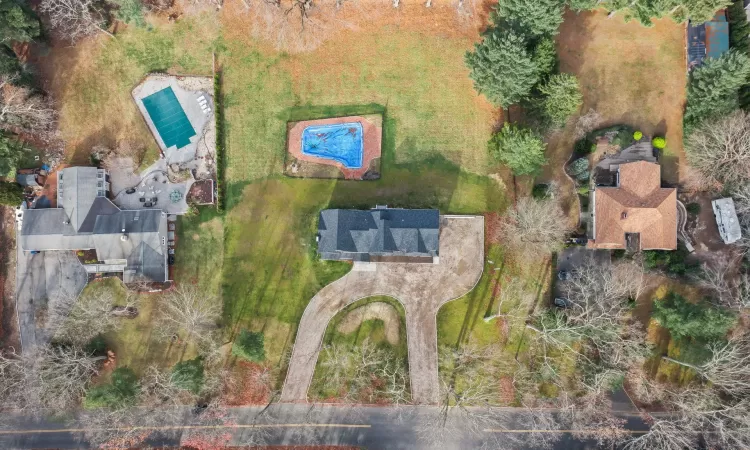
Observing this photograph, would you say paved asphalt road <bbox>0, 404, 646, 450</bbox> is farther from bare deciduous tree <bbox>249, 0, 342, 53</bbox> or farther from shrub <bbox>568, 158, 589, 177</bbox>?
bare deciduous tree <bbox>249, 0, 342, 53</bbox>

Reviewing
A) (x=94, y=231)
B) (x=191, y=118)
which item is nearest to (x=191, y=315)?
(x=94, y=231)

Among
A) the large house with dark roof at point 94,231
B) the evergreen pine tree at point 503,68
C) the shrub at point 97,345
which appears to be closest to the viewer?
the evergreen pine tree at point 503,68

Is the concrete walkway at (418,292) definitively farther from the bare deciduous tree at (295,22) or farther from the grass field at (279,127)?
the bare deciduous tree at (295,22)

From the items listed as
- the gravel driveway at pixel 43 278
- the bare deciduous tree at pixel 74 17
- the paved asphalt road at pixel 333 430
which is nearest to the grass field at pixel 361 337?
the paved asphalt road at pixel 333 430

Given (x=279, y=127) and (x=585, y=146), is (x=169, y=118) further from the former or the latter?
(x=585, y=146)

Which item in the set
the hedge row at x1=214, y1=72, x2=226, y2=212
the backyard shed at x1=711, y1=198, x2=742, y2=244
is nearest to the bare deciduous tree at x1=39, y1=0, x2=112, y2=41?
the hedge row at x1=214, y1=72, x2=226, y2=212

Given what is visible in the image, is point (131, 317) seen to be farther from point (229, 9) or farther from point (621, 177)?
point (621, 177)

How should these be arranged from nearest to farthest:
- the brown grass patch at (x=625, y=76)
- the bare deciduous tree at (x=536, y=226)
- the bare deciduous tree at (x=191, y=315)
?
1. the bare deciduous tree at (x=536, y=226)
2. the bare deciduous tree at (x=191, y=315)
3. the brown grass patch at (x=625, y=76)
